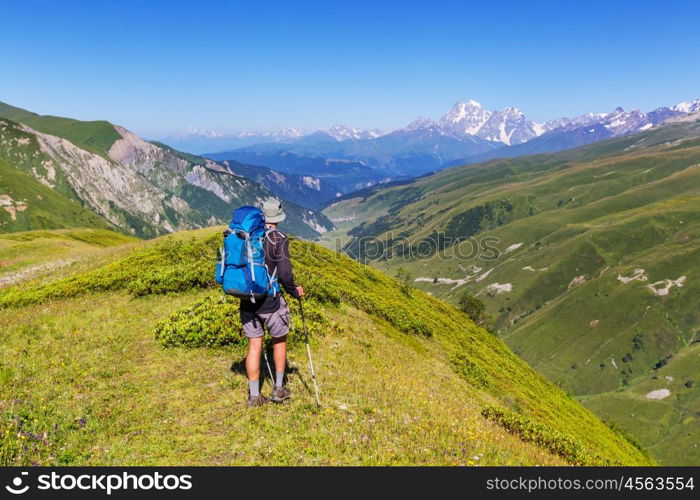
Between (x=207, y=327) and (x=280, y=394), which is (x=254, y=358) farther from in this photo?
(x=207, y=327)

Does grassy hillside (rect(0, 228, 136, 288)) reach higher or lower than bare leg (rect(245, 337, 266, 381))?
lower

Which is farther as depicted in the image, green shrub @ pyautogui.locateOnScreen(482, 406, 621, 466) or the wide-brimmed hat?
green shrub @ pyautogui.locateOnScreen(482, 406, 621, 466)

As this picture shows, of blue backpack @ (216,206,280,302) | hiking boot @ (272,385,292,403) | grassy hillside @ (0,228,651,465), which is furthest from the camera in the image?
hiking boot @ (272,385,292,403)

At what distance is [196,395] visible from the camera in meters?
12.4

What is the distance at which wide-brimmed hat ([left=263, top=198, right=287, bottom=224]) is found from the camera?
11.4 meters

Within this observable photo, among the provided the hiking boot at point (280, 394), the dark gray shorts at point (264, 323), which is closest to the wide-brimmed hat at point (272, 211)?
the dark gray shorts at point (264, 323)

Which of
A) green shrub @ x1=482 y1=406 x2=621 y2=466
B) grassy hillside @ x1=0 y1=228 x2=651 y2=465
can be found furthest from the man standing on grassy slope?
green shrub @ x1=482 y1=406 x2=621 y2=466

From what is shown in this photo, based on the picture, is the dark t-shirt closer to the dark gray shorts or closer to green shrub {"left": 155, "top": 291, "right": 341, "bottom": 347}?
the dark gray shorts

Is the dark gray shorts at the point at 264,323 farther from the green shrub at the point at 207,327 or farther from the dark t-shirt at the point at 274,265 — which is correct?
the green shrub at the point at 207,327

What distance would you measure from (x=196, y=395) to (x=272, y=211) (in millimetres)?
5931

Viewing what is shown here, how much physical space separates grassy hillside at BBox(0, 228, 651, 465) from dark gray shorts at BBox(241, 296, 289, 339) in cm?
216
